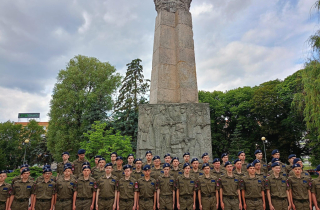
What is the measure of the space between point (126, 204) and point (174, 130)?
10.8 feet

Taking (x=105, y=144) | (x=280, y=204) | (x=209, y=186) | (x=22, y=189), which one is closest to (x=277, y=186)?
(x=280, y=204)

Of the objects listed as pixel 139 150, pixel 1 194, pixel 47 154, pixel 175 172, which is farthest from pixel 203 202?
pixel 47 154

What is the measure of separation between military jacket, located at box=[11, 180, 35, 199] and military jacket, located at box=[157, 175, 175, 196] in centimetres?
279

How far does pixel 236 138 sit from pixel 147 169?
66.0ft

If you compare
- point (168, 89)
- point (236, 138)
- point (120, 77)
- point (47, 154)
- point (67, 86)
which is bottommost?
point (47, 154)

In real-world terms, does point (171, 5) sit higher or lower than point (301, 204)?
higher

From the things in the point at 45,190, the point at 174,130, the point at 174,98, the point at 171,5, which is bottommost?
the point at 45,190

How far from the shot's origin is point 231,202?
16.4 feet

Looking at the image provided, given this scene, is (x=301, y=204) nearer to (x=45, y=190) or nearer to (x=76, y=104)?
(x=45, y=190)

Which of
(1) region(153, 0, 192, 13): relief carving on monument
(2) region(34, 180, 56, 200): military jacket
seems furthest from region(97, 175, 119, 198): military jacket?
(1) region(153, 0, 192, 13): relief carving on monument

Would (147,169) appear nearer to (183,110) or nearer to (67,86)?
(183,110)

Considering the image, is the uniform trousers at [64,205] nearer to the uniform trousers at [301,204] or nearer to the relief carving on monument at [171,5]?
the uniform trousers at [301,204]

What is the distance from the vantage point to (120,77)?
2631 cm

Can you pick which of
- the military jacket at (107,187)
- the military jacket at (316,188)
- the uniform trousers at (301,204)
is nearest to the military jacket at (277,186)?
the uniform trousers at (301,204)
